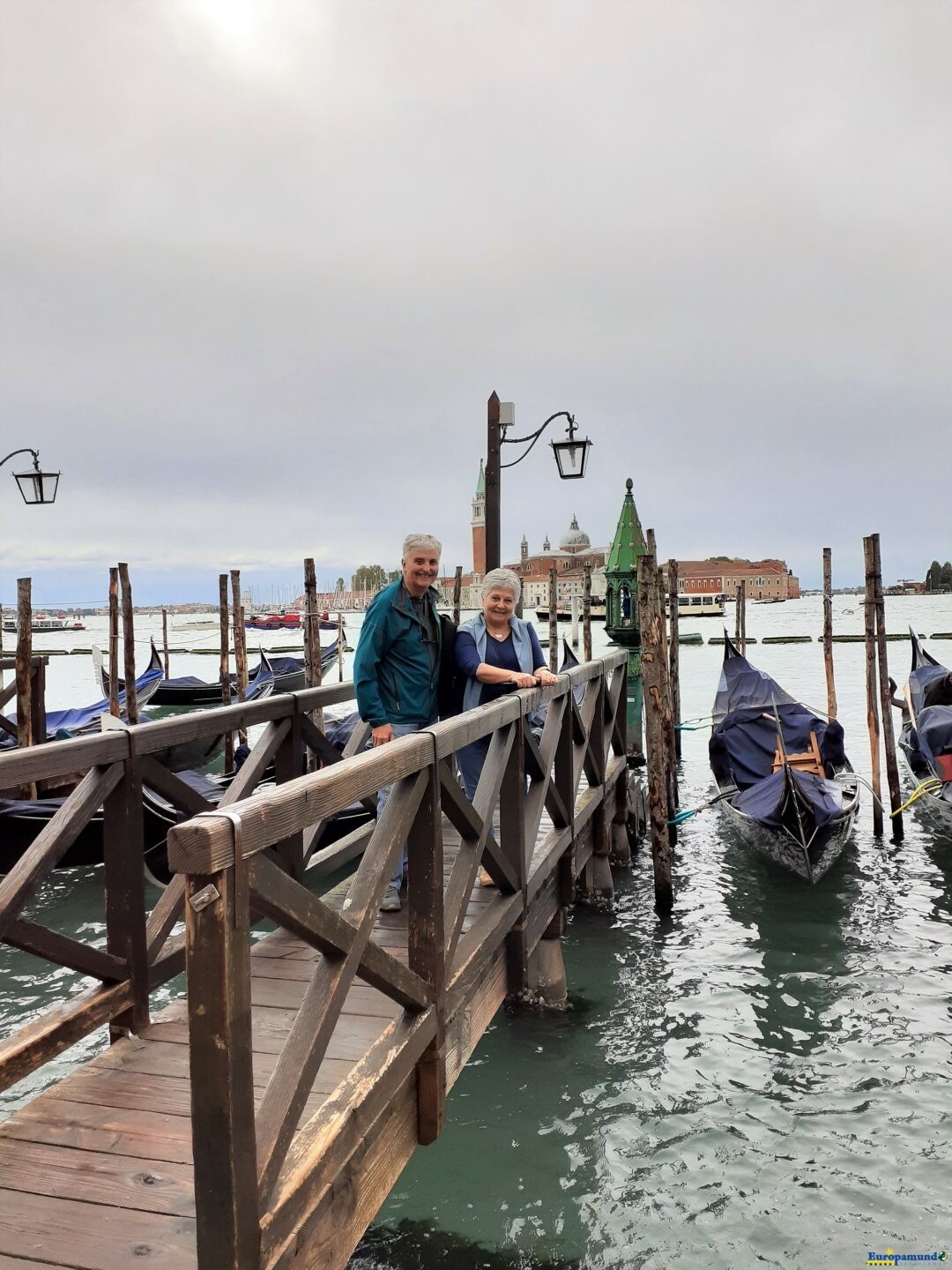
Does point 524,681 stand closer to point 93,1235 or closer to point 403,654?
point 403,654

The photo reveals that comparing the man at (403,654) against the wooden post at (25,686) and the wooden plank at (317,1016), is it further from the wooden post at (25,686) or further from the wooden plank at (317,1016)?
the wooden post at (25,686)

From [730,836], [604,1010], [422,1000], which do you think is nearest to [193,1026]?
[422,1000]

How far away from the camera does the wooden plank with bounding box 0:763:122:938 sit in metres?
2.43

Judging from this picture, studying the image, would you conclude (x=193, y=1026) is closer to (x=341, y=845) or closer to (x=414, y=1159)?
(x=414, y=1159)

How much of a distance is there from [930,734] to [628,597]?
323 cm

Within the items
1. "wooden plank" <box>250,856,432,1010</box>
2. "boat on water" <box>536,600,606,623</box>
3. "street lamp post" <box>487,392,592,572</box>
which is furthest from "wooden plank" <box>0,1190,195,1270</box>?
"boat on water" <box>536,600,606,623</box>

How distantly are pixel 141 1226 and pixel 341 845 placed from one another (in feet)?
9.12

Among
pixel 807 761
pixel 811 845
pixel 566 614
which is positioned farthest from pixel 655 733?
pixel 566 614

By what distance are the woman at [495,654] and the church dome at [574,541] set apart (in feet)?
290

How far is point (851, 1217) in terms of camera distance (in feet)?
10.9

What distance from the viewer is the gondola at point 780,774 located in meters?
7.02

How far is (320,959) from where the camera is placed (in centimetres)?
214

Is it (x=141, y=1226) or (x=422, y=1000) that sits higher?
(x=422, y=1000)

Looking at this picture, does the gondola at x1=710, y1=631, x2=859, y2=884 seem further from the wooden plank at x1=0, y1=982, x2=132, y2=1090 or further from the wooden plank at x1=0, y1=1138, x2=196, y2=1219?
the wooden plank at x1=0, y1=1138, x2=196, y2=1219
